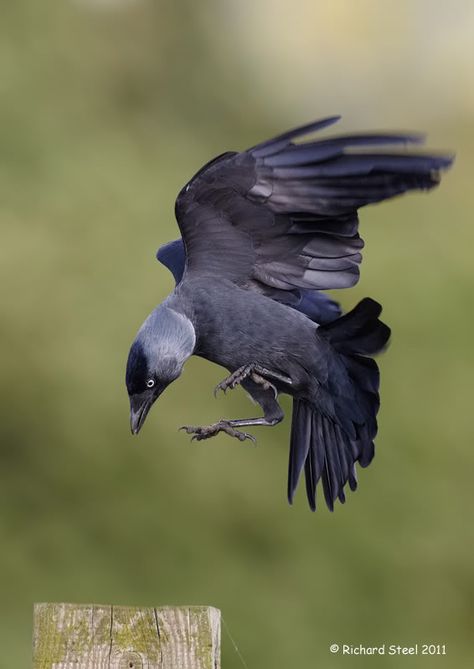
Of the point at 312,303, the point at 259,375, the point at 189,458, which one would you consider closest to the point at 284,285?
the point at 259,375

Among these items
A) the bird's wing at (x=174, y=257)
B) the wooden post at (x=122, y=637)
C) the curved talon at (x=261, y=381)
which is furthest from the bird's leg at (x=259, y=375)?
the wooden post at (x=122, y=637)

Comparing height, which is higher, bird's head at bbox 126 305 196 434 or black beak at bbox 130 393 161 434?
bird's head at bbox 126 305 196 434

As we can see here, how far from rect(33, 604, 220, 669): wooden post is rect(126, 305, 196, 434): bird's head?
1.77m

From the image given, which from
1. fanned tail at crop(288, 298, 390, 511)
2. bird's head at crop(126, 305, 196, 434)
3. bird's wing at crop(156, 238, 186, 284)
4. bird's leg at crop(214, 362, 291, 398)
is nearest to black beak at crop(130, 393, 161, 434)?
bird's head at crop(126, 305, 196, 434)

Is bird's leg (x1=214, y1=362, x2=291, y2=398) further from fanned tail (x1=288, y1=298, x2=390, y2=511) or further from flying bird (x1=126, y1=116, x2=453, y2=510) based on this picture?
fanned tail (x1=288, y1=298, x2=390, y2=511)

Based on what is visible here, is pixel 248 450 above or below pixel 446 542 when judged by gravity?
above

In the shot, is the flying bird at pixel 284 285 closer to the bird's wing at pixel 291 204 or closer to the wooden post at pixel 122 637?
the bird's wing at pixel 291 204

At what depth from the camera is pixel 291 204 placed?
4.68 metres

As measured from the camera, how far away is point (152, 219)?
9.56 meters

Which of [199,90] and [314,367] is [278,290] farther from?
[199,90]

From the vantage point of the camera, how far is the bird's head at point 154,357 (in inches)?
185

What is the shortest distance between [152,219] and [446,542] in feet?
11.1

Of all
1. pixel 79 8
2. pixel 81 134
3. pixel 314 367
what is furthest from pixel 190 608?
pixel 79 8

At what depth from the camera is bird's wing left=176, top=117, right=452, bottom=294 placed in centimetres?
437
